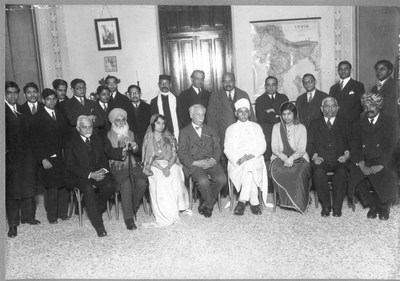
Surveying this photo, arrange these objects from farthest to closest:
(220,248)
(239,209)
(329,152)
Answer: (329,152) → (239,209) → (220,248)

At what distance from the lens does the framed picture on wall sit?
23.3 ft

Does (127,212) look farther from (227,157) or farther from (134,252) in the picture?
(227,157)

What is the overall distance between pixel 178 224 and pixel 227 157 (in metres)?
1.09

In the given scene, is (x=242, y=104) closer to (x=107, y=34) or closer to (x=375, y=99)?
(x=375, y=99)

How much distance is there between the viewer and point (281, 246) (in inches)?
154

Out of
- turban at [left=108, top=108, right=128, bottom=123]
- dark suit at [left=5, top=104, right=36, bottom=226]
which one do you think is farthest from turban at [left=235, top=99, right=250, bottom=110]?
dark suit at [left=5, top=104, right=36, bottom=226]

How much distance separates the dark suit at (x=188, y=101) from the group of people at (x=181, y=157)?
2.13 feet

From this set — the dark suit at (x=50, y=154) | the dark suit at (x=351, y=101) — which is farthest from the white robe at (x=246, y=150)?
the dark suit at (x=50, y=154)

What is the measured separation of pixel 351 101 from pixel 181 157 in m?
2.42

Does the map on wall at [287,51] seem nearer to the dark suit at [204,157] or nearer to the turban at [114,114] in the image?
the dark suit at [204,157]

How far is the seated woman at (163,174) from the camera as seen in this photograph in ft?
15.4

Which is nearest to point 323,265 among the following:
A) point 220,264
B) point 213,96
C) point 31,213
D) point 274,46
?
point 220,264

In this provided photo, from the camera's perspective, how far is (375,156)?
4.71 metres

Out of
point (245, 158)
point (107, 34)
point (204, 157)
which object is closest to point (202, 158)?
point (204, 157)
